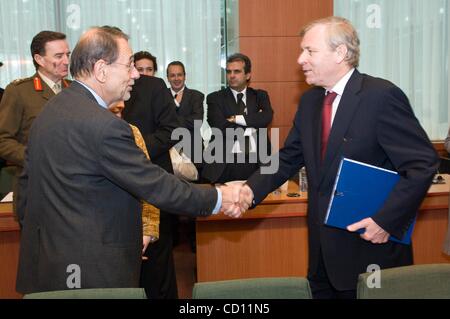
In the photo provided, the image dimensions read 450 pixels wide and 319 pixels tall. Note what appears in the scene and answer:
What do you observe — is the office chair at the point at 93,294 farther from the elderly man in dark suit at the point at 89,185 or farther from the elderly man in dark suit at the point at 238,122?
the elderly man in dark suit at the point at 238,122

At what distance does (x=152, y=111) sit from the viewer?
3.14 meters

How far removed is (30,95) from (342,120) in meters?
1.90

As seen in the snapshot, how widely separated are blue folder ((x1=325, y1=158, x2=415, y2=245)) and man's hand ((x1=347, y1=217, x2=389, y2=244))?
0.03 m

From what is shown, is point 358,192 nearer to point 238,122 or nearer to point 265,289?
point 265,289

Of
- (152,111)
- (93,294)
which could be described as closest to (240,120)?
(152,111)

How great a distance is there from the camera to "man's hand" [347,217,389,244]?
198 centimetres

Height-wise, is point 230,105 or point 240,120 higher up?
point 230,105

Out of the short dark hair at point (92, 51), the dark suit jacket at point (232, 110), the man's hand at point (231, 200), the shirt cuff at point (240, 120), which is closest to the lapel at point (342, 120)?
the man's hand at point (231, 200)

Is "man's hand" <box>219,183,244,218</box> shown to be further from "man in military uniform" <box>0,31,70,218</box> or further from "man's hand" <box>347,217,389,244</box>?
"man in military uniform" <box>0,31,70,218</box>

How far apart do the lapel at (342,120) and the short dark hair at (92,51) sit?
961 millimetres

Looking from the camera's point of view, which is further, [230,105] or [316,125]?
[230,105]

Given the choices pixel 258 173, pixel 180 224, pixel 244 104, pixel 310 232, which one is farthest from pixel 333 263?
pixel 180 224

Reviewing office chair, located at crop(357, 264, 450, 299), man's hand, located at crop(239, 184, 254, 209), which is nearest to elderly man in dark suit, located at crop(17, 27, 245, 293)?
man's hand, located at crop(239, 184, 254, 209)
